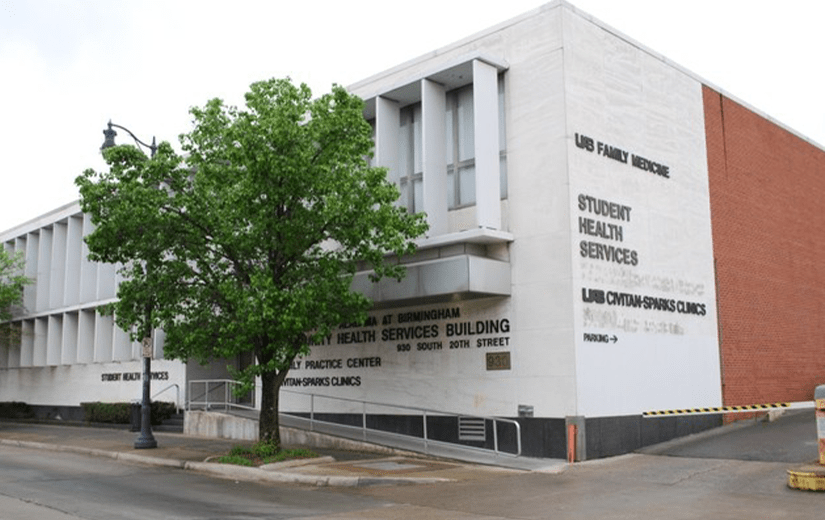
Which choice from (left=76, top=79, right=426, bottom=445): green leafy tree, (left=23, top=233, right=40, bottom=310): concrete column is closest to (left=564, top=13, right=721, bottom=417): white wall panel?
(left=76, top=79, right=426, bottom=445): green leafy tree

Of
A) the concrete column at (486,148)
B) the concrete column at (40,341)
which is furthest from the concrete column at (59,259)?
the concrete column at (486,148)

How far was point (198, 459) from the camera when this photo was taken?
60.5 ft

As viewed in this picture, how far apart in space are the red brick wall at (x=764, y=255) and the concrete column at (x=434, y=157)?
A: 825 cm

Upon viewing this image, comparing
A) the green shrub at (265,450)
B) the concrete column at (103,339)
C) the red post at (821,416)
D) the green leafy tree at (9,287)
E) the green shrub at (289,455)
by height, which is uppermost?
the green leafy tree at (9,287)

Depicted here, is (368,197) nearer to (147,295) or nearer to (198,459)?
(147,295)

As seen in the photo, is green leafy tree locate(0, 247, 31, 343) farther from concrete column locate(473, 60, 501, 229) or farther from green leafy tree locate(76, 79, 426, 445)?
concrete column locate(473, 60, 501, 229)

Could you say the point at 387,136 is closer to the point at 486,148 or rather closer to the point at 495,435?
the point at 486,148

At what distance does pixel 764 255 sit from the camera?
2536 cm

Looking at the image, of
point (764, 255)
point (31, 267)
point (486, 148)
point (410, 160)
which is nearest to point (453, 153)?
point (410, 160)

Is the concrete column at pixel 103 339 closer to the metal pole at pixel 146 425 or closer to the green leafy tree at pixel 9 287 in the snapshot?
the green leafy tree at pixel 9 287

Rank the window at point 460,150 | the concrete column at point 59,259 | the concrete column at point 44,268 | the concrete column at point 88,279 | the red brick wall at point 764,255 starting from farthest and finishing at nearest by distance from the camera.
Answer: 1. the concrete column at point 44,268
2. the concrete column at point 59,259
3. the concrete column at point 88,279
4. the red brick wall at point 764,255
5. the window at point 460,150

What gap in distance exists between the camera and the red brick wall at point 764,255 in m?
23.4

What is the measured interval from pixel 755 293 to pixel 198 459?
16.6 m

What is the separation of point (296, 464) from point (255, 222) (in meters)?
5.06
